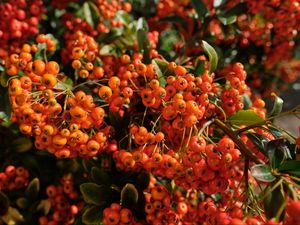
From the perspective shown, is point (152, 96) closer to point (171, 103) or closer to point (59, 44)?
point (171, 103)

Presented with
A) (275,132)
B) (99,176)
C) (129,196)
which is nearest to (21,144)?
(99,176)

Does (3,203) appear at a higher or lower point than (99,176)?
lower

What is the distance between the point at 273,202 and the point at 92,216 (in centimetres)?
80

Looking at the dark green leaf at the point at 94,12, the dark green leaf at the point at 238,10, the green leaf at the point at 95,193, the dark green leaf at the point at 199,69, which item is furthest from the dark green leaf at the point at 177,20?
the green leaf at the point at 95,193

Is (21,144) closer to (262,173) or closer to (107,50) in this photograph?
(107,50)

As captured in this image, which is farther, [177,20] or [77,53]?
[177,20]

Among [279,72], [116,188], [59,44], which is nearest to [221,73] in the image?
[59,44]

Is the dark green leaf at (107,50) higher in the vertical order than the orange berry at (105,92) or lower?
lower

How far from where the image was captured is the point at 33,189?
6.63ft

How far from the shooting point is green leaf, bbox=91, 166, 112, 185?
5.86ft

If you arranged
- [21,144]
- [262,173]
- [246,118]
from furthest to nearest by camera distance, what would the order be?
[21,144] → [246,118] → [262,173]

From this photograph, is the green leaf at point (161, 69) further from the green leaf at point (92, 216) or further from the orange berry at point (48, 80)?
the green leaf at point (92, 216)

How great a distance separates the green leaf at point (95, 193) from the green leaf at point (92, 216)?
4 cm

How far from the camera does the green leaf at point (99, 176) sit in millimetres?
1787
